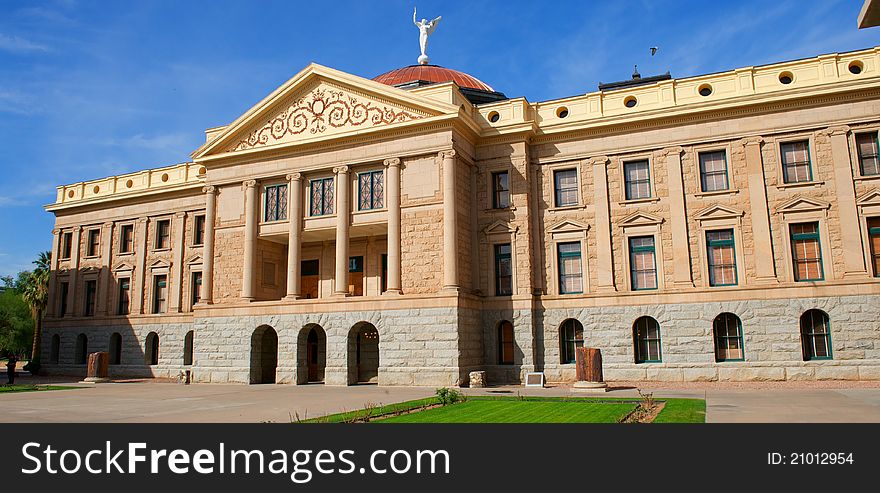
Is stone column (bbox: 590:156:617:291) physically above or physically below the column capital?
below

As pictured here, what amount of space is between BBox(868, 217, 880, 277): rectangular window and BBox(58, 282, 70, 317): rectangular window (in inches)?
1836

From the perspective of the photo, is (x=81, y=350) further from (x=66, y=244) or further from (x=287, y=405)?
(x=287, y=405)

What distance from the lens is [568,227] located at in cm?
3086

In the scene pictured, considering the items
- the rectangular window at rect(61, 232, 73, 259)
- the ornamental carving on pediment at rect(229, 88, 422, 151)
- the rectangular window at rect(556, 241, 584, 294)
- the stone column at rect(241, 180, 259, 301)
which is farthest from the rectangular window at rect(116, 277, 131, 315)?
the rectangular window at rect(556, 241, 584, 294)

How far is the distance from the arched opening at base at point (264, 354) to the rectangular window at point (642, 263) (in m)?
17.8

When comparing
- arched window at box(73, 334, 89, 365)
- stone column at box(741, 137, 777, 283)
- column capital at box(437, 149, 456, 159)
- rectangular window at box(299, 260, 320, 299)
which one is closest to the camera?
stone column at box(741, 137, 777, 283)

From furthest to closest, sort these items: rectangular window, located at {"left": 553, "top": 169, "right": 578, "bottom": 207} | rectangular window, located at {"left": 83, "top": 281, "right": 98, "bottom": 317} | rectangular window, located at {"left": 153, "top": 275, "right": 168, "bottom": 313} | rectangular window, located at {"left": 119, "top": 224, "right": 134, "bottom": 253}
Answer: rectangular window, located at {"left": 83, "top": 281, "right": 98, "bottom": 317} < rectangular window, located at {"left": 119, "top": 224, "right": 134, "bottom": 253} < rectangular window, located at {"left": 153, "top": 275, "right": 168, "bottom": 313} < rectangular window, located at {"left": 553, "top": 169, "right": 578, "bottom": 207}

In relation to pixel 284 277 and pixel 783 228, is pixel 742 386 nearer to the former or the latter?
pixel 783 228

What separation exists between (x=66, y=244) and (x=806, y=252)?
149ft

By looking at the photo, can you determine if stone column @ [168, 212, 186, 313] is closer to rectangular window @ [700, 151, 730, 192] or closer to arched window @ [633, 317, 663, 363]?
arched window @ [633, 317, 663, 363]

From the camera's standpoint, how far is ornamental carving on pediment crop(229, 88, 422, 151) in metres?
31.5

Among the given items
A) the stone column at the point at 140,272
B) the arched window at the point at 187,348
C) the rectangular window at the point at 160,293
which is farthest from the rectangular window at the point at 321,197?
the stone column at the point at 140,272

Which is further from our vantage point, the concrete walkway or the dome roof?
the dome roof

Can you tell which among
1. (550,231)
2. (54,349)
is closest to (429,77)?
(550,231)
